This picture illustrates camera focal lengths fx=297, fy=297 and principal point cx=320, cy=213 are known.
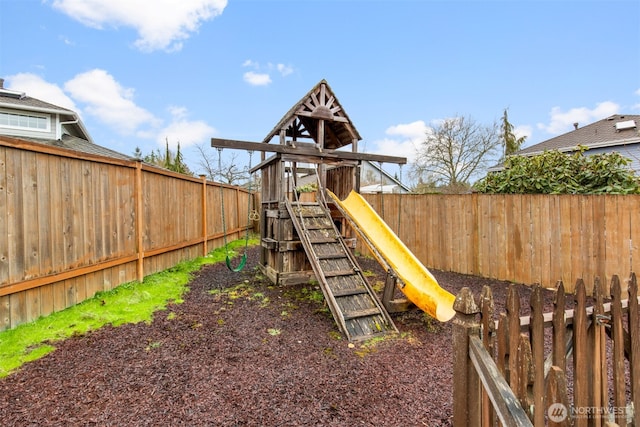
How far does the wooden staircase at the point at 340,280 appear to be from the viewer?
11.9 ft

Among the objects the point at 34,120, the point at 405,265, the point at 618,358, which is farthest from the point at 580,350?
the point at 34,120

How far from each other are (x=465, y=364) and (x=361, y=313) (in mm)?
2346

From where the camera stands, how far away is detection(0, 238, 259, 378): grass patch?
9.34 feet

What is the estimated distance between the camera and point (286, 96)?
15.1m

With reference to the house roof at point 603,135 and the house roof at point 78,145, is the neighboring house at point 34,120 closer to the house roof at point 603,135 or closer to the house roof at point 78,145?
the house roof at point 78,145

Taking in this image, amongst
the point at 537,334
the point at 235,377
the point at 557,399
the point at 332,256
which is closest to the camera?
the point at 557,399

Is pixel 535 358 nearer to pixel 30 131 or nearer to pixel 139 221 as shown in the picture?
pixel 139 221

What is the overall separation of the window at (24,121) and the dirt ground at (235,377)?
13.0m

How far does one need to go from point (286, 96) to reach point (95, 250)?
12.8 m

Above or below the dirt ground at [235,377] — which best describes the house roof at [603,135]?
above

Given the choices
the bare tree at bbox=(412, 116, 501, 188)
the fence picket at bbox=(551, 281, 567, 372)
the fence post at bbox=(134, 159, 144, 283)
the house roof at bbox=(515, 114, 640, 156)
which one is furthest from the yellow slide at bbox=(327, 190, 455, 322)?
the bare tree at bbox=(412, 116, 501, 188)

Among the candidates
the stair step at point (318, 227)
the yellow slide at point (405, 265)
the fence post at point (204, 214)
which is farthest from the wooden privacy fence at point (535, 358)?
the fence post at point (204, 214)

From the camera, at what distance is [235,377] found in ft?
8.54

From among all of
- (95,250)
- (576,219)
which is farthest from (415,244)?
(95,250)
